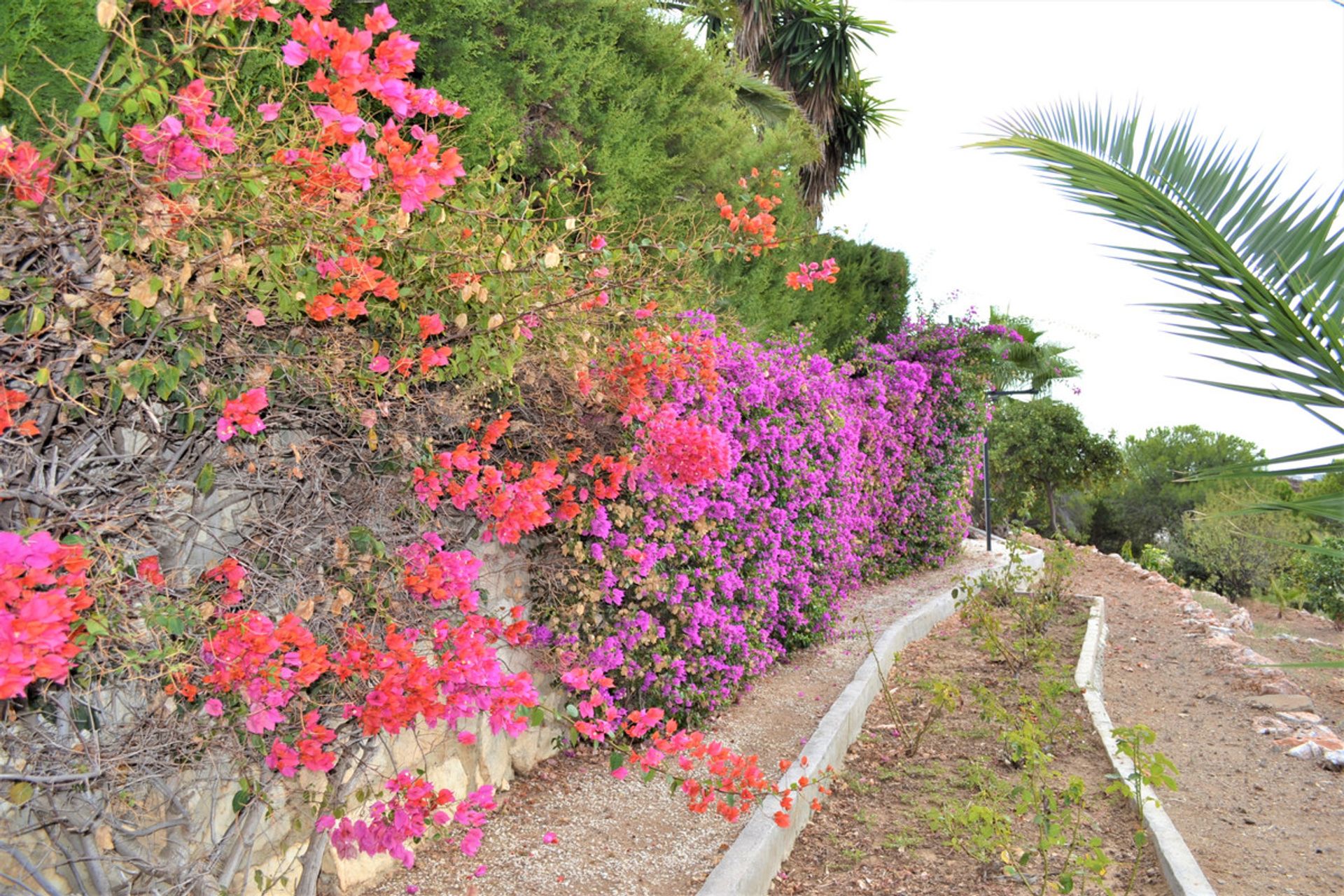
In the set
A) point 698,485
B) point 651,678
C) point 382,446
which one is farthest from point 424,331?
point 651,678

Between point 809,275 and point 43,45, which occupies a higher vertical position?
point 43,45

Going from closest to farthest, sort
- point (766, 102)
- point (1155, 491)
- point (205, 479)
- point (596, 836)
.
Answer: point (205, 479) < point (596, 836) < point (766, 102) < point (1155, 491)

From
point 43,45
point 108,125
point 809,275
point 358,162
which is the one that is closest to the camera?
point 108,125

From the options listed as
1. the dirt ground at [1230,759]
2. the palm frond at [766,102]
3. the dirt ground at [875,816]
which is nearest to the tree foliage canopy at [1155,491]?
the palm frond at [766,102]

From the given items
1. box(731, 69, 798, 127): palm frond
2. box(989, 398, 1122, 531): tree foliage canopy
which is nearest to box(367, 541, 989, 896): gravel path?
box(731, 69, 798, 127): palm frond

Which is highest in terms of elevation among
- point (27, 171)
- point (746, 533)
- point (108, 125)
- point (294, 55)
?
point (294, 55)

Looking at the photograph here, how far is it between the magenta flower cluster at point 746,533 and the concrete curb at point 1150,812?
2018mm

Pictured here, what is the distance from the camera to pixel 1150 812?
15.8 feet

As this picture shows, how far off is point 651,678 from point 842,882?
1.47 metres

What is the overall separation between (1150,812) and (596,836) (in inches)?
105

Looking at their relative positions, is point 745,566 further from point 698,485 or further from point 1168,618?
point 1168,618

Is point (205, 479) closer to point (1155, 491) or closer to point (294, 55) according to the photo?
point (294, 55)

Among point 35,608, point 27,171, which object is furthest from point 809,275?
point 35,608

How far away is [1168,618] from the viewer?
10625mm
